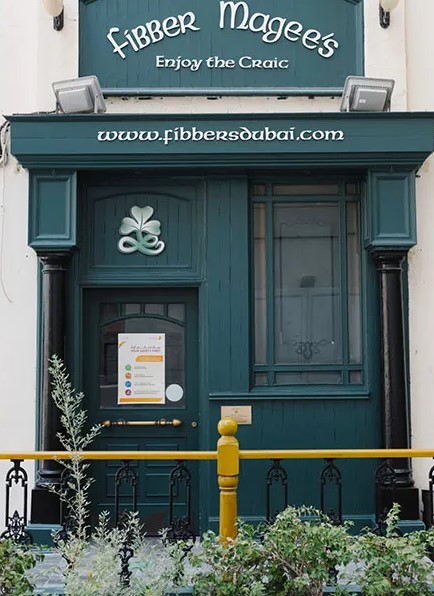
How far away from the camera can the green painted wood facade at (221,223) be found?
7.59 m

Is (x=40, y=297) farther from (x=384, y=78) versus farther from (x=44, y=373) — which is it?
(x=384, y=78)

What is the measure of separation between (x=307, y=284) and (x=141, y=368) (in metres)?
1.80

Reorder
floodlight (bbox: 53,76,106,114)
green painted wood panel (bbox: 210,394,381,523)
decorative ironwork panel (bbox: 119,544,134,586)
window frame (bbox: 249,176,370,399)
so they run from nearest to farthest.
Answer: decorative ironwork panel (bbox: 119,544,134,586) < floodlight (bbox: 53,76,106,114) < green painted wood panel (bbox: 210,394,381,523) < window frame (bbox: 249,176,370,399)

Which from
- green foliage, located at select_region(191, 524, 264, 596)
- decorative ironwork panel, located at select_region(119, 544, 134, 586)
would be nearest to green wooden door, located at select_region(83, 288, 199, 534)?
decorative ironwork panel, located at select_region(119, 544, 134, 586)

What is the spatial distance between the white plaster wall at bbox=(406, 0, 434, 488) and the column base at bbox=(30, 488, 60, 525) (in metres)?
3.34

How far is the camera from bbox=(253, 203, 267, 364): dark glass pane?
7.93 m

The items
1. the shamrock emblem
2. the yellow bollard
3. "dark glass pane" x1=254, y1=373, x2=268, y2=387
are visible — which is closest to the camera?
the yellow bollard

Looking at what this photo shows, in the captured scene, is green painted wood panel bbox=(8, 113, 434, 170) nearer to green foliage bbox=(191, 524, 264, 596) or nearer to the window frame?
the window frame

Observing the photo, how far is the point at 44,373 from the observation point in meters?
7.60

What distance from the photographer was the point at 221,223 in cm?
787

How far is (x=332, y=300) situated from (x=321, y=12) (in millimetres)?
2810

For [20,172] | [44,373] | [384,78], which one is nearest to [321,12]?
[384,78]

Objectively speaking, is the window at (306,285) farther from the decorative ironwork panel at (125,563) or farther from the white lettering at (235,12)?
the decorative ironwork panel at (125,563)

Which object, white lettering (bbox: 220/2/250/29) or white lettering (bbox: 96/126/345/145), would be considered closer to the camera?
white lettering (bbox: 96/126/345/145)
